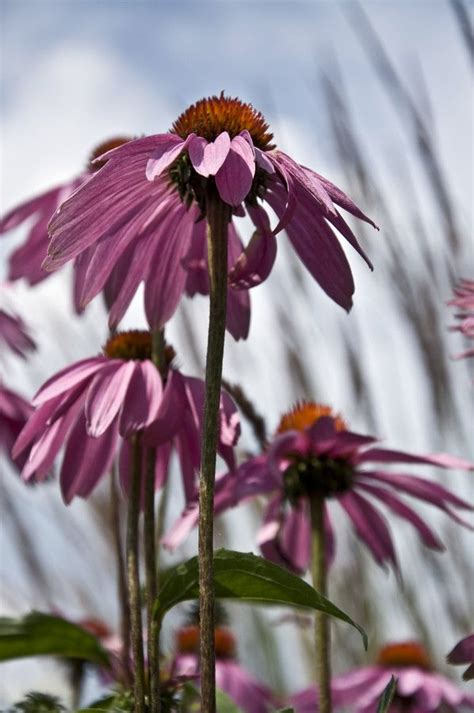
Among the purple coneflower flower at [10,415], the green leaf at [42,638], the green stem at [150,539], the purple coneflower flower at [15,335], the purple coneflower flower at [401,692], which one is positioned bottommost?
the green leaf at [42,638]

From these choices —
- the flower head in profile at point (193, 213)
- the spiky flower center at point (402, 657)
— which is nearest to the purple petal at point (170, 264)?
the flower head in profile at point (193, 213)

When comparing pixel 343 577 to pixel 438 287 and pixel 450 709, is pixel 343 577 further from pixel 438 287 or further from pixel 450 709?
pixel 450 709

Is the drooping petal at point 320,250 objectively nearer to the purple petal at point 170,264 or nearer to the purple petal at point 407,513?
the purple petal at point 170,264

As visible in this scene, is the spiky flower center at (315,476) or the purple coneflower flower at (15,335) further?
the purple coneflower flower at (15,335)

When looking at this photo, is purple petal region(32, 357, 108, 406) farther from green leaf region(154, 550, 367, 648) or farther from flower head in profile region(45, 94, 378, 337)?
green leaf region(154, 550, 367, 648)

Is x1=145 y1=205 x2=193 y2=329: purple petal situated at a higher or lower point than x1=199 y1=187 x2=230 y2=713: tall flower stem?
higher

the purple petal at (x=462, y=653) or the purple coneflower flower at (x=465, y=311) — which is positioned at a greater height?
the purple coneflower flower at (x=465, y=311)

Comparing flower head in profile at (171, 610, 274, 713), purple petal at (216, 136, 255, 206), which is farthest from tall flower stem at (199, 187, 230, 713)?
flower head in profile at (171, 610, 274, 713)
